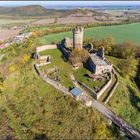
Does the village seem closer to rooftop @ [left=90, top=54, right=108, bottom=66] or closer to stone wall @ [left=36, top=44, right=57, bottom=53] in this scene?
rooftop @ [left=90, top=54, right=108, bottom=66]

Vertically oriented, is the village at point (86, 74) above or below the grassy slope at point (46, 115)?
above

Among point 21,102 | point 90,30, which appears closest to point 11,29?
point 90,30

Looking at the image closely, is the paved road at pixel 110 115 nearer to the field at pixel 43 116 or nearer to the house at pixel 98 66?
the field at pixel 43 116

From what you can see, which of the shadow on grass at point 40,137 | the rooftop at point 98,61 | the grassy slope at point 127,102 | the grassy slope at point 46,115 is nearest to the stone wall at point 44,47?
the rooftop at point 98,61

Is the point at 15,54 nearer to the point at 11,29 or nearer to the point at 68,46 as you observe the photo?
the point at 68,46

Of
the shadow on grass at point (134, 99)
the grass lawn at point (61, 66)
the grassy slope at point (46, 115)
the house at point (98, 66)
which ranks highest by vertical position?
the house at point (98, 66)

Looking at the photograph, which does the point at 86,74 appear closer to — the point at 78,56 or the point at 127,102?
the point at 78,56

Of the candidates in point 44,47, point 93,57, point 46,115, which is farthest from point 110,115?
point 44,47

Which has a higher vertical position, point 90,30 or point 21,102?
point 21,102
